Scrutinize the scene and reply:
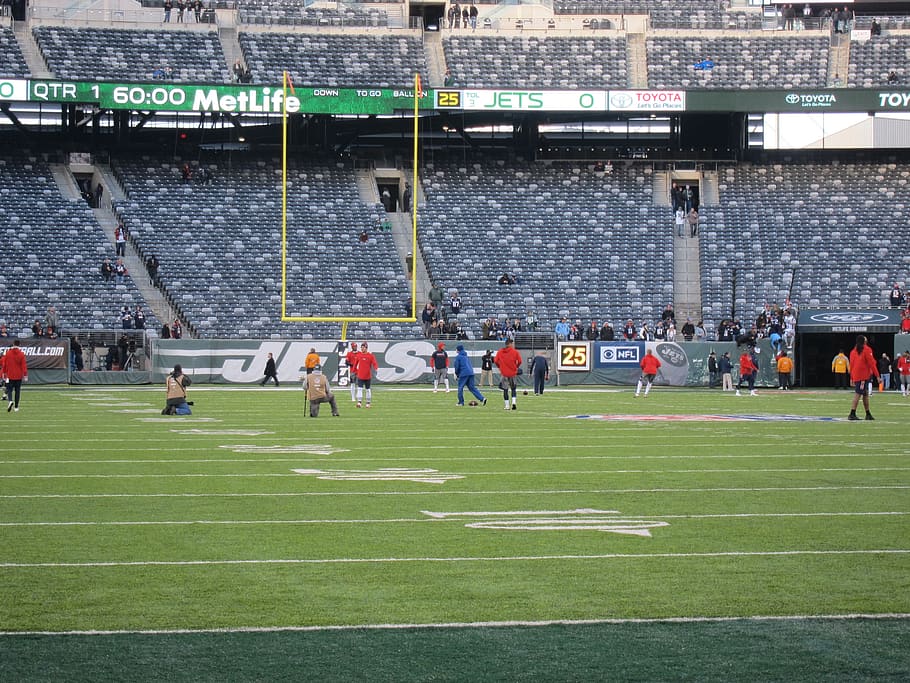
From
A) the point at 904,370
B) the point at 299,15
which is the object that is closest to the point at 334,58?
the point at 299,15

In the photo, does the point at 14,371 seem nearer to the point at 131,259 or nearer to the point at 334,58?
the point at 131,259

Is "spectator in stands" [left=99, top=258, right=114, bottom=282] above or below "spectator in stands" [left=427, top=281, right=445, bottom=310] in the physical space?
above

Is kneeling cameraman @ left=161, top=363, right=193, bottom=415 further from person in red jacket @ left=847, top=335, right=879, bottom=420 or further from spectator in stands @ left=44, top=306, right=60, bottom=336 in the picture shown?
spectator in stands @ left=44, top=306, right=60, bottom=336

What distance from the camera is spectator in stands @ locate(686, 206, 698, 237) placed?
43.8 meters

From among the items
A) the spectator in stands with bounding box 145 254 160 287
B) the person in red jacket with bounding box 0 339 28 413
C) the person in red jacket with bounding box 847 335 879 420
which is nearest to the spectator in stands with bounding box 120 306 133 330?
the spectator in stands with bounding box 145 254 160 287

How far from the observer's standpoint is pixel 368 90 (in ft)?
139

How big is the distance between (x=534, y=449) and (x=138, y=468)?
4.81m

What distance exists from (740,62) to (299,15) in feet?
53.2

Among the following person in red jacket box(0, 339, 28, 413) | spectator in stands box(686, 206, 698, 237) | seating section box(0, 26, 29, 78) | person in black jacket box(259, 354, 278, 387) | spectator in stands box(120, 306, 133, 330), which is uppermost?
seating section box(0, 26, 29, 78)

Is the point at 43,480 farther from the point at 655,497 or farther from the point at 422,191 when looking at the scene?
the point at 422,191

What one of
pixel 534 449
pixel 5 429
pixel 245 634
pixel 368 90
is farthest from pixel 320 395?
pixel 368 90

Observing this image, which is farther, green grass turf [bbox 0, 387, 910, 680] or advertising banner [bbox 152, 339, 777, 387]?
advertising banner [bbox 152, 339, 777, 387]

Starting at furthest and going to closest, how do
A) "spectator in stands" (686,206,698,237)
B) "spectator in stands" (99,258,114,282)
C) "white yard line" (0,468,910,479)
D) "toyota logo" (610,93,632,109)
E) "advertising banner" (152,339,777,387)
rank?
"spectator in stands" (686,206,698,237), "toyota logo" (610,93,632,109), "spectator in stands" (99,258,114,282), "advertising banner" (152,339,777,387), "white yard line" (0,468,910,479)

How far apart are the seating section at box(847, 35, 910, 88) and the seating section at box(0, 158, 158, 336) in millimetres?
26484
